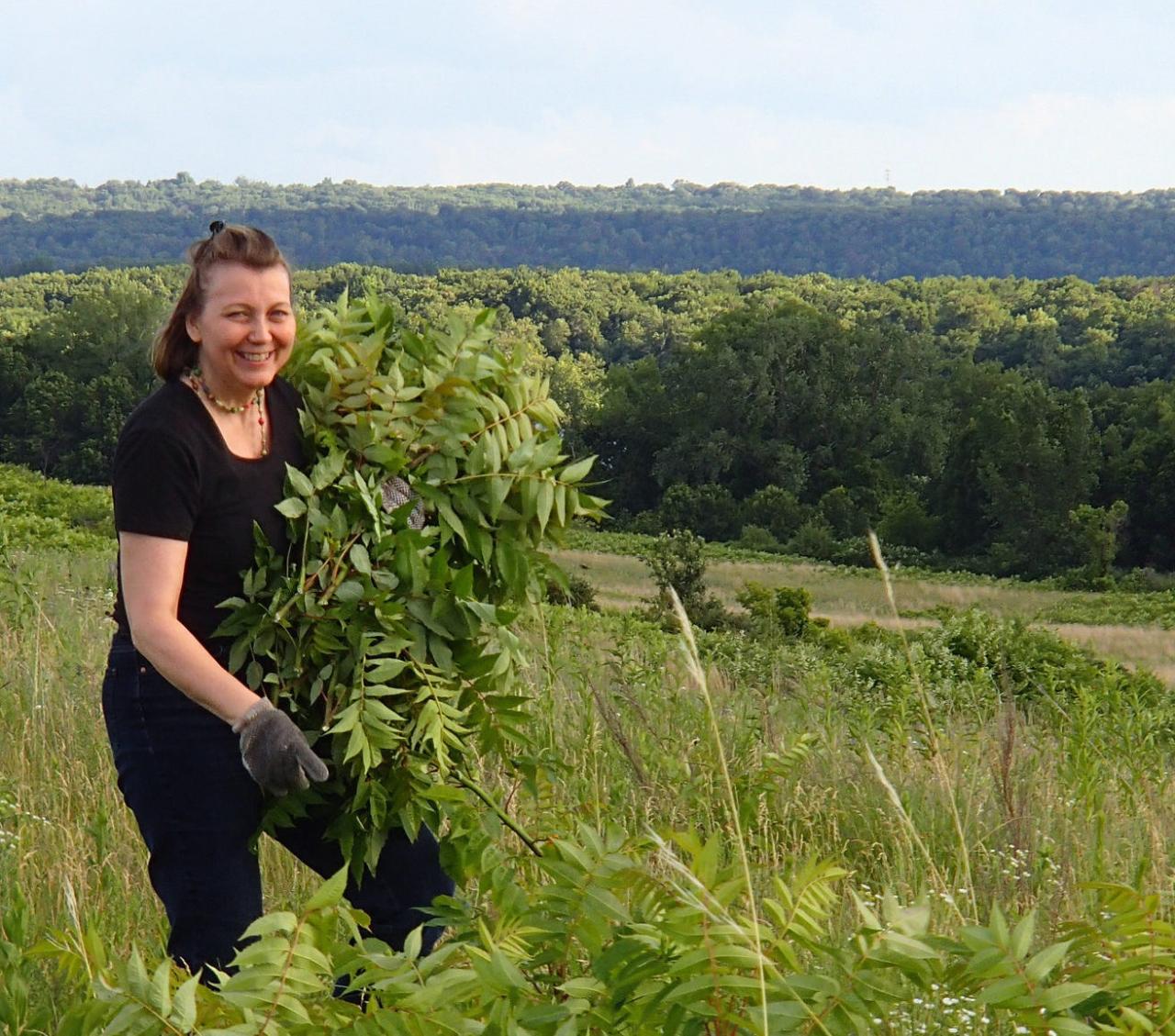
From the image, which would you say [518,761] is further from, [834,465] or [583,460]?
[834,465]

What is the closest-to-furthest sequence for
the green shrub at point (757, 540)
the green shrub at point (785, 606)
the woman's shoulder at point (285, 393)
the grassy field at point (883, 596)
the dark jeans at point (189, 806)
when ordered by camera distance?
the dark jeans at point (189, 806) < the woman's shoulder at point (285, 393) < the green shrub at point (785, 606) < the grassy field at point (883, 596) < the green shrub at point (757, 540)

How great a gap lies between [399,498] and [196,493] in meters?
0.38

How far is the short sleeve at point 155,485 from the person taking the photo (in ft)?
7.78

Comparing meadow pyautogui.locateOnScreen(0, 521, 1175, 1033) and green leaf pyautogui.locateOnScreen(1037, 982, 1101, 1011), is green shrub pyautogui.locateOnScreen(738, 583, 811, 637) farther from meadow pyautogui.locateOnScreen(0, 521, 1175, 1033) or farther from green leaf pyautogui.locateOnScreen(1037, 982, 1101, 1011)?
green leaf pyautogui.locateOnScreen(1037, 982, 1101, 1011)

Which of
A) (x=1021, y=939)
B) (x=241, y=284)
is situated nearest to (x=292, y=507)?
(x=241, y=284)

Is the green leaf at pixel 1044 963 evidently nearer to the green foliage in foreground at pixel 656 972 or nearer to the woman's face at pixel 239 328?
the green foliage in foreground at pixel 656 972

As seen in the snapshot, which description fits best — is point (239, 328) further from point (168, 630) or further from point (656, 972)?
point (656, 972)

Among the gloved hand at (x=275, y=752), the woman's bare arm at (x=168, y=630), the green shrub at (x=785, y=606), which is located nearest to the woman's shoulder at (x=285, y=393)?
the woman's bare arm at (x=168, y=630)

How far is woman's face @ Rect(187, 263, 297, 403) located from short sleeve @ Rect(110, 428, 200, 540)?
0.62 ft

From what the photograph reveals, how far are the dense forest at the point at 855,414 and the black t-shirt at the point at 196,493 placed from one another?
4347cm

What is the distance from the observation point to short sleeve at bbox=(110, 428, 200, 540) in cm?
237

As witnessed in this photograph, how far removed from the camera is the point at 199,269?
8.49 ft

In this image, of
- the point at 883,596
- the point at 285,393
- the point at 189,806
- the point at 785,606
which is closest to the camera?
the point at 189,806

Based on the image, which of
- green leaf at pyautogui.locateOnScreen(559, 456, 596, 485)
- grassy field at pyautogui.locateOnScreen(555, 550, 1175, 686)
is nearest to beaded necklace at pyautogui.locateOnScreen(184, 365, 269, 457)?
green leaf at pyautogui.locateOnScreen(559, 456, 596, 485)
